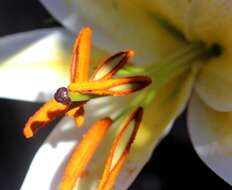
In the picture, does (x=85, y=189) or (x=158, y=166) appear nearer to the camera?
(x=85, y=189)

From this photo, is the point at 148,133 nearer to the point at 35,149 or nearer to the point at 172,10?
the point at 172,10

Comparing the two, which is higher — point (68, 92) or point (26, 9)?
point (68, 92)

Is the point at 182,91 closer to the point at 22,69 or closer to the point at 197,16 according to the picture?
Answer: the point at 197,16

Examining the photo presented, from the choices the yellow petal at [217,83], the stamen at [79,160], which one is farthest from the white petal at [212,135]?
the stamen at [79,160]

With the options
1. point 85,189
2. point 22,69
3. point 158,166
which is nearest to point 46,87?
point 22,69

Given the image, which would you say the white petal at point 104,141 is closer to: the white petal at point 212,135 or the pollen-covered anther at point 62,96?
the white petal at point 212,135

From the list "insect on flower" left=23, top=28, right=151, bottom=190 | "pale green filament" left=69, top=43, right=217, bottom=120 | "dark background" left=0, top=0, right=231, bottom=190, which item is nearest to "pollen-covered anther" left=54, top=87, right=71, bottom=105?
"insect on flower" left=23, top=28, right=151, bottom=190
